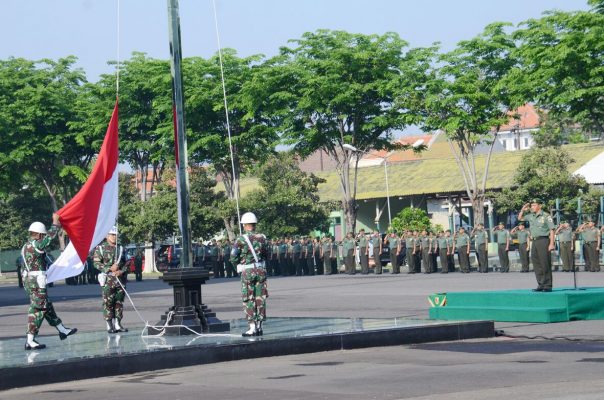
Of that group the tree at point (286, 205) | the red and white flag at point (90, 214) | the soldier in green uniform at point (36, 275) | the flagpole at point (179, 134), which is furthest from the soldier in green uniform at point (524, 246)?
the soldier in green uniform at point (36, 275)

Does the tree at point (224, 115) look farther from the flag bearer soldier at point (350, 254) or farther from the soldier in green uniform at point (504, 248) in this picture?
the soldier in green uniform at point (504, 248)


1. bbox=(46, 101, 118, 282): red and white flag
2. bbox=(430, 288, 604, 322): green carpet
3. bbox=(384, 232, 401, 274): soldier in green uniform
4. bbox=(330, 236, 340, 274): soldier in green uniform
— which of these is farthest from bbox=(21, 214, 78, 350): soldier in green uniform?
bbox=(330, 236, 340, 274): soldier in green uniform

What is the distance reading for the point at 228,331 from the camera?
17203 millimetres

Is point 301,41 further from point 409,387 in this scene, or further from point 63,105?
point 409,387

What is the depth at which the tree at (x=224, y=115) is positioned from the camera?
50500 millimetres

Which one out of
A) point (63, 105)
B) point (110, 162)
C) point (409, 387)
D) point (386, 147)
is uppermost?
point (63, 105)

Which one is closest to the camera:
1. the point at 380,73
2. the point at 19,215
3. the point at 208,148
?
the point at 380,73

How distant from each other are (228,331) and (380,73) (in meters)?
32.0

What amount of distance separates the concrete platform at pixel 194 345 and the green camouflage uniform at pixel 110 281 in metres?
0.41

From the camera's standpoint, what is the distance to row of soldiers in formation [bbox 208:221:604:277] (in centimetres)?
3753

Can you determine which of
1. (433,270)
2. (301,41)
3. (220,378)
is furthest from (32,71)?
(220,378)

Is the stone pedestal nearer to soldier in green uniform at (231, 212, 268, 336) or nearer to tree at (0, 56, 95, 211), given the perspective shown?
soldier in green uniform at (231, 212, 268, 336)

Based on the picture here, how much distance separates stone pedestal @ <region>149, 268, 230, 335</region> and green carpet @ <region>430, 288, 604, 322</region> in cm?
445

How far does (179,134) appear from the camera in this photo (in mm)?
16891
